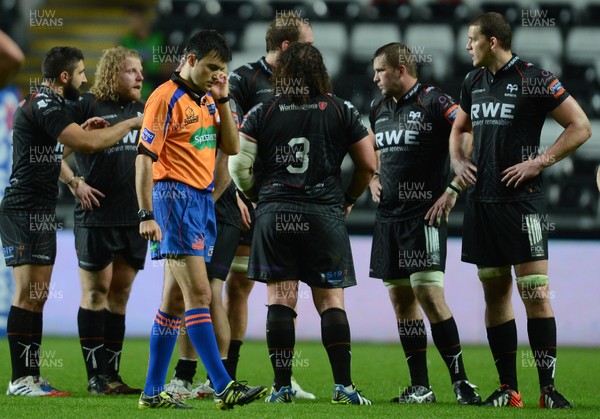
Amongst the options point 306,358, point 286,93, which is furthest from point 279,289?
point 306,358

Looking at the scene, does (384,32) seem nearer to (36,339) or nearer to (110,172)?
(110,172)

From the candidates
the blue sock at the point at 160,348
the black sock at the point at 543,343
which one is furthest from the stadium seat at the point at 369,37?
the blue sock at the point at 160,348

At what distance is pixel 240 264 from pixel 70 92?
1.72 metres

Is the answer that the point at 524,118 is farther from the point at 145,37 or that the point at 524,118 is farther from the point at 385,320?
the point at 145,37

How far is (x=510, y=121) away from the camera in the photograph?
6504mm

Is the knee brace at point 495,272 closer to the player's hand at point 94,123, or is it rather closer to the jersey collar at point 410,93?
the jersey collar at point 410,93

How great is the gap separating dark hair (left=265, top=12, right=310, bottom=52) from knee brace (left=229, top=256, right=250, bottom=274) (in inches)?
60.2

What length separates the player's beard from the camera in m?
7.10

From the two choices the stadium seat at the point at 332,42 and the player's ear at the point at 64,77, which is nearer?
the player's ear at the point at 64,77

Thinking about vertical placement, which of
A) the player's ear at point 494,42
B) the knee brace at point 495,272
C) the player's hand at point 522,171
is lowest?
the knee brace at point 495,272

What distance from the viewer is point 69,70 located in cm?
702

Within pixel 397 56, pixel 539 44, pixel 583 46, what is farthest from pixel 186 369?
pixel 583 46

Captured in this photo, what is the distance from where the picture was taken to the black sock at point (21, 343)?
685 centimetres

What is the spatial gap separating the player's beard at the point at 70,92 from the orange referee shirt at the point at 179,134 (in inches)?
59.7
